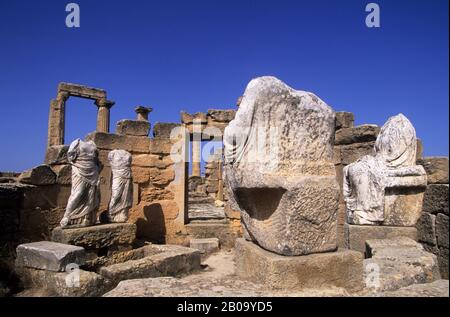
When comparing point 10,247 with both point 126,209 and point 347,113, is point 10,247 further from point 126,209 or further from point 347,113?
point 347,113

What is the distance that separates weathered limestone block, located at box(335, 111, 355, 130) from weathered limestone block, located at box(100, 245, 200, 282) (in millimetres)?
4405

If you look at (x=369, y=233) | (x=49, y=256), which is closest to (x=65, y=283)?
(x=49, y=256)

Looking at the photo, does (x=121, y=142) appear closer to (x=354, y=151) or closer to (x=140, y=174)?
(x=140, y=174)

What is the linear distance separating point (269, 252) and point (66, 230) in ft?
11.2

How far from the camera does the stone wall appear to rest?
13.7ft

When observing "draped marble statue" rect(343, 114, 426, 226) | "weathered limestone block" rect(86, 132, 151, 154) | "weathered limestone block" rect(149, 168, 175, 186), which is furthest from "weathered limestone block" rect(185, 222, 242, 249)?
Answer: "draped marble statue" rect(343, 114, 426, 226)

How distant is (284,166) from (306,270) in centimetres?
79

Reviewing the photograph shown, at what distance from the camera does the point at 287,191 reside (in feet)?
8.09

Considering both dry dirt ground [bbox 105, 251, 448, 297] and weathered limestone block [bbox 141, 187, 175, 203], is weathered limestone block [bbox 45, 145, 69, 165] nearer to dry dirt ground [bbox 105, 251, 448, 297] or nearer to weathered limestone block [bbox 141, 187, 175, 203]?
weathered limestone block [bbox 141, 187, 175, 203]

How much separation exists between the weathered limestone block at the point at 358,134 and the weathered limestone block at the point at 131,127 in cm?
428

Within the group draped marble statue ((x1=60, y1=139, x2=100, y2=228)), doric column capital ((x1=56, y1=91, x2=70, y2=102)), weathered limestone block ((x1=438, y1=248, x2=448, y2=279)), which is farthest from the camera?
doric column capital ((x1=56, y1=91, x2=70, y2=102))

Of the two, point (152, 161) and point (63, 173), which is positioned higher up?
point (152, 161)

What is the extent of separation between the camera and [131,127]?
7.31 m
